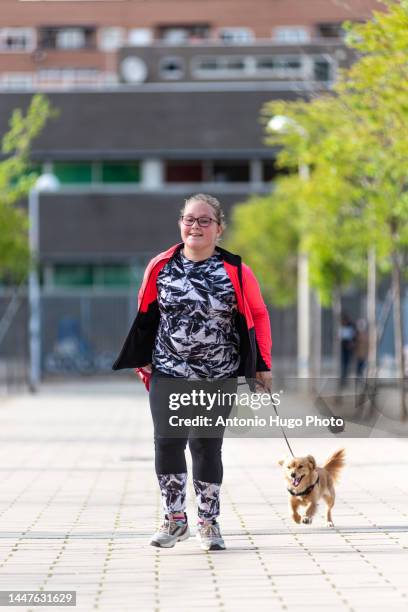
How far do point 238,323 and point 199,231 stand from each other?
0.55 m

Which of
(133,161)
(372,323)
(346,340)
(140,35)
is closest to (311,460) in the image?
(372,323)


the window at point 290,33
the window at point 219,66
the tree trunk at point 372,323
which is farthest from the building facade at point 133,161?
the tree trunk at point 372,323

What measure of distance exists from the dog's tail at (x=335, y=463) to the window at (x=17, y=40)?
71645 millimetres

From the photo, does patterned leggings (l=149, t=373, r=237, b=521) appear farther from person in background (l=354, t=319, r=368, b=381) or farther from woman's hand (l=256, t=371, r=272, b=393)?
person in background (l=354, t=319, r=368, b=381)

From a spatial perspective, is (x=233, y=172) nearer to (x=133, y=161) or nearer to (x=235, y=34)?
(x=133, y=161)

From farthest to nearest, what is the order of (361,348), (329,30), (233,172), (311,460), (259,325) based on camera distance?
(329,30) → (233,172) → (361,348) → (311,460) → (259,325)

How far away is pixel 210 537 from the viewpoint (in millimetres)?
8531

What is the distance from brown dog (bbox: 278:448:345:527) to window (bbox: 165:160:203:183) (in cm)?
4646

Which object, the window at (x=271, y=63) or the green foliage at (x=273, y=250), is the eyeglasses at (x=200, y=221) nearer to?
the green foliage at (x=273, y=250)

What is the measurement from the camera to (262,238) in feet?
138

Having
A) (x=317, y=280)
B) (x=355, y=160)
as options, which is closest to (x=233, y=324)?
(x=355, y=160)

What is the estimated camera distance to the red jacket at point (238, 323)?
330 inches

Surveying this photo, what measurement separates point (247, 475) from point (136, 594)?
6.64 meters

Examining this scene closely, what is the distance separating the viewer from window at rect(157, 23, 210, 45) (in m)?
76.9
